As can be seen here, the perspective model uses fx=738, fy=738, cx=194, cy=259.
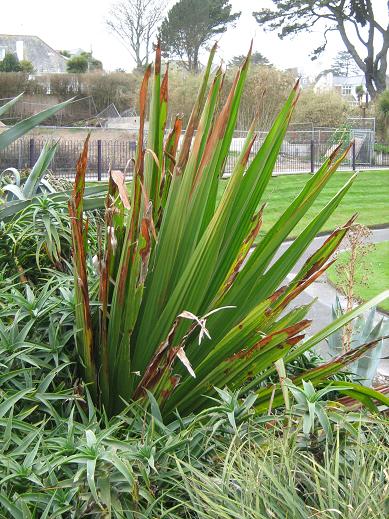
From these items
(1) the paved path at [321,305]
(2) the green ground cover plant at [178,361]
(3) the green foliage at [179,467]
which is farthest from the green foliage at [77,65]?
(3) the green foliage at [179,467]

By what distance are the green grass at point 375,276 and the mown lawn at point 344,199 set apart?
90.9 inches

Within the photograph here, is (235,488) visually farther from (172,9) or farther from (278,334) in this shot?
(172,9)

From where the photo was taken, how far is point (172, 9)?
5750cm

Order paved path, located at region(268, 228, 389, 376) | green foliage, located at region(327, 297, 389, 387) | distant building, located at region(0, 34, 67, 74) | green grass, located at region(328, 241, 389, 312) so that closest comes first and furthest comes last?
green foliage, located at region(327, 297, 389, 387), paved path, located at region(268, 228, 389, 376), green grass, located at region(328, 241, 389, 312), distant building, located at region(0, 34, 67, 74)

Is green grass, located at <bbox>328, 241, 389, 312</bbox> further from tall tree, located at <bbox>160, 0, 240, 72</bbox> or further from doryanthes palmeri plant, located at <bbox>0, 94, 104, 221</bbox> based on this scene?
tall tree, located at <bbox>160, 0, 240, 72</bbox>

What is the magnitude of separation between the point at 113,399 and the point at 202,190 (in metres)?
0.84

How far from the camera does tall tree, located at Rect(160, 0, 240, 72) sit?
55.8 m

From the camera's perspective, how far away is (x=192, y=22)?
186 ft

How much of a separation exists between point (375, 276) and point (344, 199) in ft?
39.8

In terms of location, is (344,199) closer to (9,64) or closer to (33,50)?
(9,64)

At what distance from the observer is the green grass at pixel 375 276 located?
10609 mm

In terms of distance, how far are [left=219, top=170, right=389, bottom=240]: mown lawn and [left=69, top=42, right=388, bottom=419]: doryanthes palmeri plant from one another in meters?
13.3

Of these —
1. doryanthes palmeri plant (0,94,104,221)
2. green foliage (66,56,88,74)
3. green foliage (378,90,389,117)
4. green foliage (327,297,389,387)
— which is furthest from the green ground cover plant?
green foliage (66,56,88,74)

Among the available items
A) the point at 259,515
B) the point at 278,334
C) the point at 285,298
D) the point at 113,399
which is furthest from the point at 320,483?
the point at 113,399
